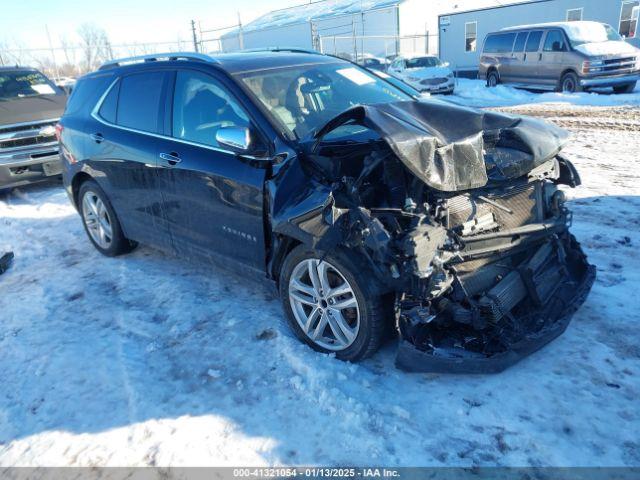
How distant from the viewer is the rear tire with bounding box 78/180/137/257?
17.7 ft

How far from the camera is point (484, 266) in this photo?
10.6 ft

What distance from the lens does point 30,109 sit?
9.19 m

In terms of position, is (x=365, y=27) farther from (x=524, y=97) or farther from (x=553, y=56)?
(x=524, y=97)

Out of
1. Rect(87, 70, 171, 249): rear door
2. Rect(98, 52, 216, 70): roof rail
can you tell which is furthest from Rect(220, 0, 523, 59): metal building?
Rect(87, 70, 171, 249): rear door

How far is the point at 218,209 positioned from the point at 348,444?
198cm

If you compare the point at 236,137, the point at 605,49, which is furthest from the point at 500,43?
the point at 236,137

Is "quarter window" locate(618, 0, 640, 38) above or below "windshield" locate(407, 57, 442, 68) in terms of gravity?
above

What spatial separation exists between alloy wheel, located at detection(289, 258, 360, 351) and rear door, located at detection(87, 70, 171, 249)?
1659 mm

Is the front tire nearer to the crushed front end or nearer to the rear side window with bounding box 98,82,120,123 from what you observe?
the crushed front end

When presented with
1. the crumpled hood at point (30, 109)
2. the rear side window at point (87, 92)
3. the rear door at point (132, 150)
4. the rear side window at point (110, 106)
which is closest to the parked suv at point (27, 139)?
the crumpled hood at point (30, 109)

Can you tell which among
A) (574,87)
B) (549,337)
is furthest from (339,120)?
(574,87)

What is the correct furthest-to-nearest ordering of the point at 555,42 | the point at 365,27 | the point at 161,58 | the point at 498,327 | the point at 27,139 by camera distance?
1. the point at 365,27
2. the point at 555,42
3. the point at 27,139
4. the point at 161,58
5. the point at 498,327

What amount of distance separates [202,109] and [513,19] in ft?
81.9

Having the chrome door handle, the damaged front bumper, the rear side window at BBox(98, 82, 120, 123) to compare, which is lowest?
the damaged front bumper
